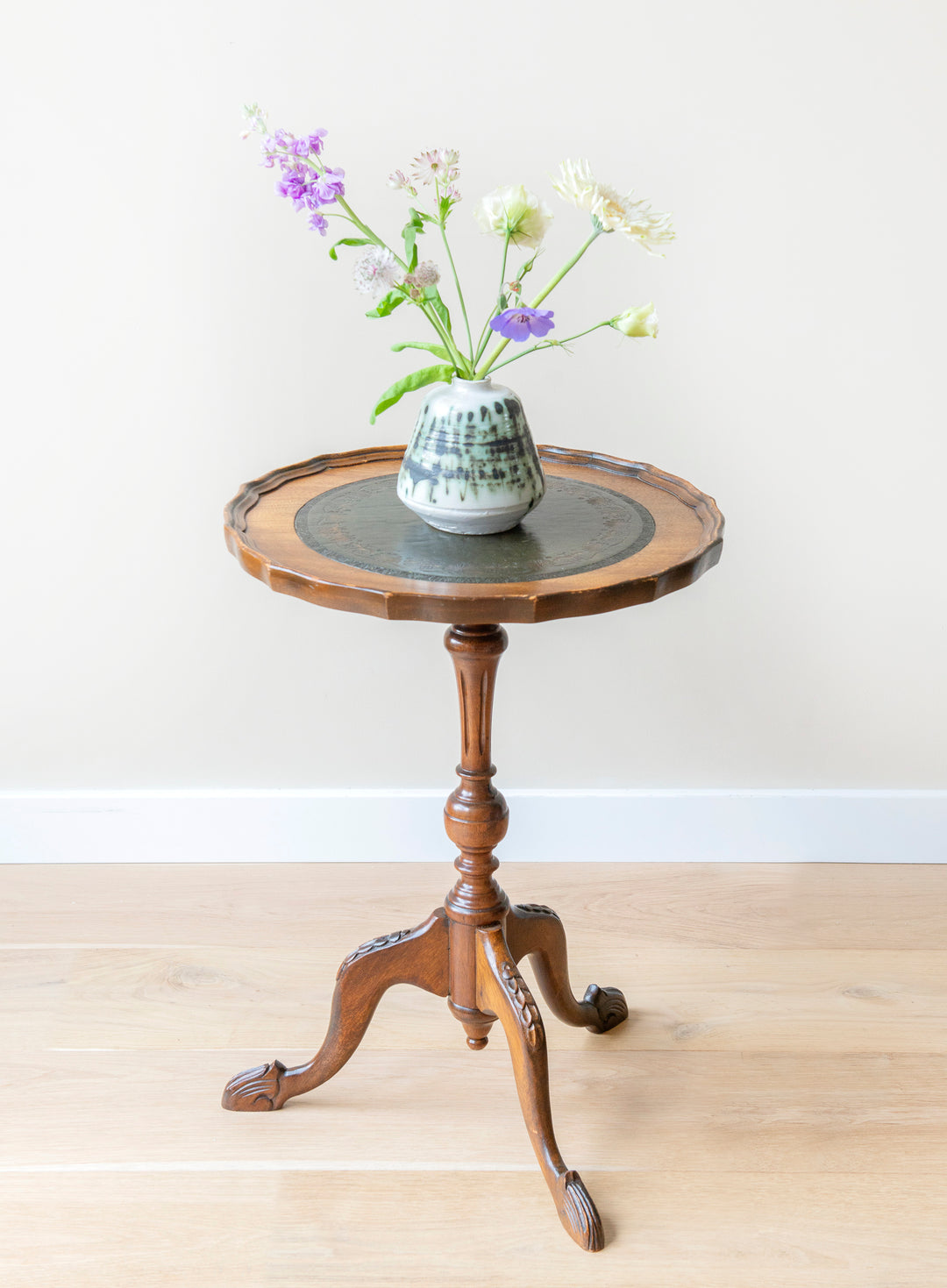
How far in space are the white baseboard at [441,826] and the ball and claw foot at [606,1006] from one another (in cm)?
43

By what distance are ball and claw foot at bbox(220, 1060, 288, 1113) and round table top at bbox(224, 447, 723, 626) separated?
74 cm

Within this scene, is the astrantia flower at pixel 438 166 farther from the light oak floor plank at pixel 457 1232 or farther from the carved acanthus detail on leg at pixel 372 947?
the light oak floor plank at pixel 457 1232

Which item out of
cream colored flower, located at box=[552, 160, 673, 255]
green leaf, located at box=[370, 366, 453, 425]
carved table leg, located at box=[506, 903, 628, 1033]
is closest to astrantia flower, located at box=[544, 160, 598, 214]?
cream colored flower, located at box=[552, 160, 673, 255]

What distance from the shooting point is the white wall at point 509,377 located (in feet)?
5.41

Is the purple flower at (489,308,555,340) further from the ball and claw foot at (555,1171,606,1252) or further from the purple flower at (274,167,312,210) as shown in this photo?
the ball and claw foot at (555,1171,606,1252)

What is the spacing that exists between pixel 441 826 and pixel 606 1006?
0.51 m

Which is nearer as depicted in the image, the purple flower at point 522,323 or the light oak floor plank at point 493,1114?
the purple flower at point 522,323

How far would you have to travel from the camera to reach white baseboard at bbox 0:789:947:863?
2.01 metres

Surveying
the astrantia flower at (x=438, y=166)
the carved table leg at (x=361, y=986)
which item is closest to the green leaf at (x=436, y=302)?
the astrantia flower at (x=438, y=166)

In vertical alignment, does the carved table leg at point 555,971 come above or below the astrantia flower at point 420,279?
below

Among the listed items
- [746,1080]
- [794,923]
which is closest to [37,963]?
[746,1080]

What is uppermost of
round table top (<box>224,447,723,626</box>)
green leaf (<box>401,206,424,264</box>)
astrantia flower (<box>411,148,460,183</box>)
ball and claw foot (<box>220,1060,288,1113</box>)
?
astrantia flower (<box>411,148,460,183</box>)

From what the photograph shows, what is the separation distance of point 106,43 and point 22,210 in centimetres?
27

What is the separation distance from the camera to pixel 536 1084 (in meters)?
1.34
